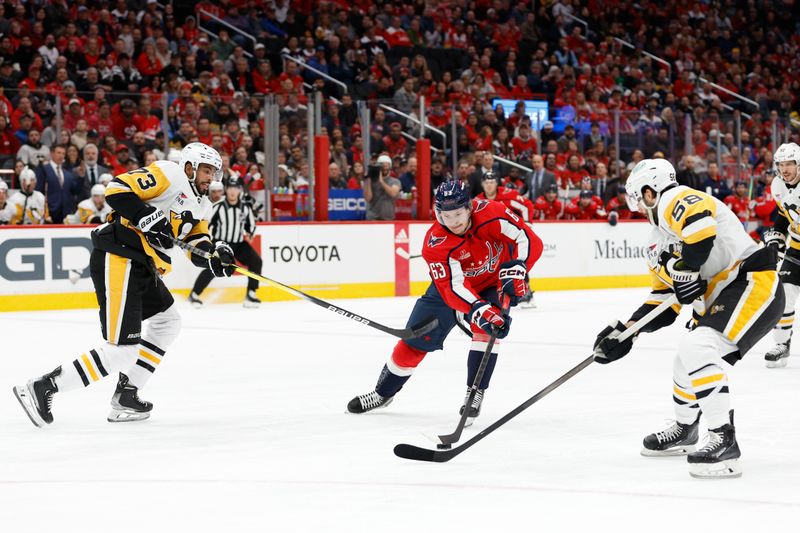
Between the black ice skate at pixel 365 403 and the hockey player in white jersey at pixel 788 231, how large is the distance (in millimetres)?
2873

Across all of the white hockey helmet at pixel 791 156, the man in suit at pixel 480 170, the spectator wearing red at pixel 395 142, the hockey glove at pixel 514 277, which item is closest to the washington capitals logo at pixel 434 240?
the hockey glove at pixel 514 277

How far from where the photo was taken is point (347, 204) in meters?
13.2

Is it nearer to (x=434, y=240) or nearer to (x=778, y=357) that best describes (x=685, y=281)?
(x=434, y=240)

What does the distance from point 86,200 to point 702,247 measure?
28.7 ft

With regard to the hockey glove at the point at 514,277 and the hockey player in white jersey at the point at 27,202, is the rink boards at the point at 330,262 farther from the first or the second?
the hockey glove at the point at 514,277

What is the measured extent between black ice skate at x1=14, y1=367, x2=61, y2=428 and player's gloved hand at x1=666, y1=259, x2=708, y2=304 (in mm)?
2737

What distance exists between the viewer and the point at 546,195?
1420 centimetres

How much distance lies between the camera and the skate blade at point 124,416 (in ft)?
17.4

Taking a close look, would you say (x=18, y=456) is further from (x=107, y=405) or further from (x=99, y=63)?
(x=99, y=63)

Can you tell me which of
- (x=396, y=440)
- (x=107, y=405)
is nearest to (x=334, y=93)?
(x=107, y=405)

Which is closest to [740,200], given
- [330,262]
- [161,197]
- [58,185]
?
[330,262]

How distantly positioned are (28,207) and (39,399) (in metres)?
6.73

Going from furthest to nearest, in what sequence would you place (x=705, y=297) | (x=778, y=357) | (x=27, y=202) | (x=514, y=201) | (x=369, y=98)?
(x=369, y=98)
(x=27, y=202)
(x=514, y=201)
(x=778, y=357)
(x=705, y=297)

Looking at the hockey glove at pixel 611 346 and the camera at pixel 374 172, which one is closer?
the hockey glove at pixel 611 346
